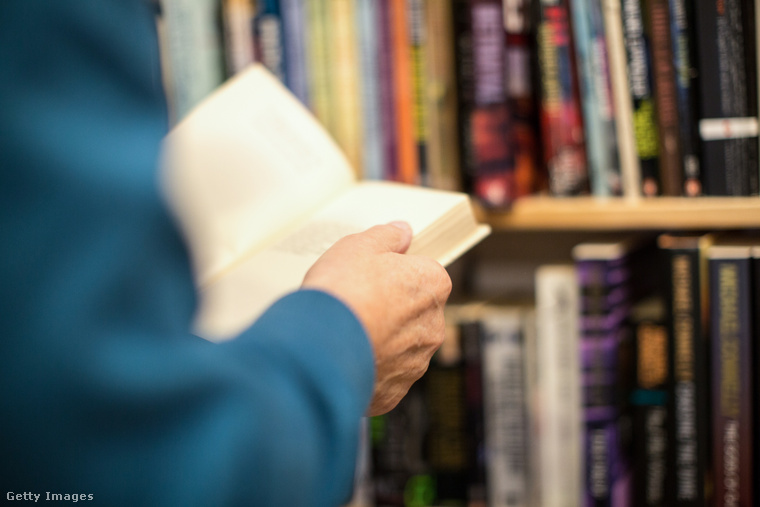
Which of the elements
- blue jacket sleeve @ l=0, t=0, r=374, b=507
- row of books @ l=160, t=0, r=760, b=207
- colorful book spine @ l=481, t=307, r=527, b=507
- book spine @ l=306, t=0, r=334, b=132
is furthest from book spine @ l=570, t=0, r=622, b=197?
blue jacket sleeve @ l=0, t=0, r=374, b=507

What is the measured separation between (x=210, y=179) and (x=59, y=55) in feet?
1.52

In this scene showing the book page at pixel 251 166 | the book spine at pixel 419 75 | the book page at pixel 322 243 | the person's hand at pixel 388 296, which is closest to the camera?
the person's hand at pixel 388 296

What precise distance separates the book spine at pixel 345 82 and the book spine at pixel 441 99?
10 cm

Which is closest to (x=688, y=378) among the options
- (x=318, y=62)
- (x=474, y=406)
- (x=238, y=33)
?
(x=474, y=406)

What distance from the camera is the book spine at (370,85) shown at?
0.82 metres

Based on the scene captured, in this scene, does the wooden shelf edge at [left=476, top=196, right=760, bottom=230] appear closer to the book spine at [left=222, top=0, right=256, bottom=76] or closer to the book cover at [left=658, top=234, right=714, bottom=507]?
the book cover at [left=658, top=234, right=714, bottom=507]

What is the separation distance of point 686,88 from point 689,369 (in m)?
0.32

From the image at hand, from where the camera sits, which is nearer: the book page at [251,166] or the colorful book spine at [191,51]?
the book page at [251,166]

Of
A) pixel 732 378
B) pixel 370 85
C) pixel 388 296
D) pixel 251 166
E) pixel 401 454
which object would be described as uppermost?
pixel 370 85

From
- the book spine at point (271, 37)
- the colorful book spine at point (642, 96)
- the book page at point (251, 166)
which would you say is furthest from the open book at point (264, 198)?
the colorful book spine at point (642, 96)

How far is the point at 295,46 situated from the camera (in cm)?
85

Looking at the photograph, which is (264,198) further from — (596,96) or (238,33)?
(596,96)

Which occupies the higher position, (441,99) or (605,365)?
(441,99)

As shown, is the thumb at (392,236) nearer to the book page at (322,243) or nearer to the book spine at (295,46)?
the book page at (322,243)
